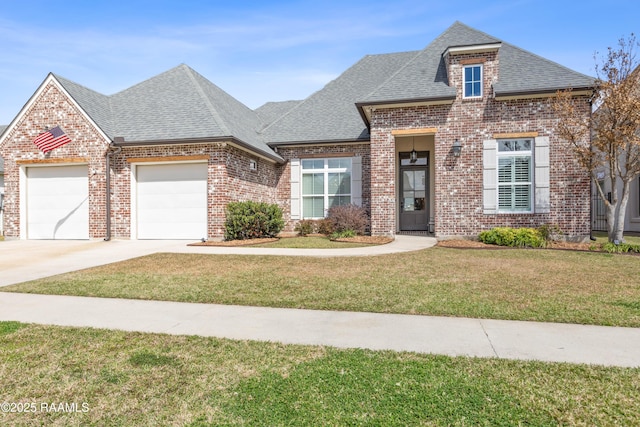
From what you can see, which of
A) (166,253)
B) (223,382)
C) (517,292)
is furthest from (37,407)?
(166,253)

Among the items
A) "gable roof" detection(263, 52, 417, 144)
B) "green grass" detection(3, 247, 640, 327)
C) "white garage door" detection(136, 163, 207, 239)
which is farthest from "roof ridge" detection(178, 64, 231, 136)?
"green grass" detection(3, 247, 640, 327)

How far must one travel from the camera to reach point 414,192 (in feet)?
54.0

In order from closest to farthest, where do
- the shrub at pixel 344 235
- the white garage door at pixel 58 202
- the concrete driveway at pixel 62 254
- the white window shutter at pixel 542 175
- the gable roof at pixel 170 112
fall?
the concrete driveway at pixel 62 254 < the white window shutter at pixel 542 175 < the shrub at pixel 344 235 < the gable roof at pixel 170 112 < the white garage door at pixel 58 202

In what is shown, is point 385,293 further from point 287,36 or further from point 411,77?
point 411,77

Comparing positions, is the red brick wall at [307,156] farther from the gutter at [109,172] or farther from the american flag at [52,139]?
the american flag at [52,139]

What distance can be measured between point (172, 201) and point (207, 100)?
14.2 ft

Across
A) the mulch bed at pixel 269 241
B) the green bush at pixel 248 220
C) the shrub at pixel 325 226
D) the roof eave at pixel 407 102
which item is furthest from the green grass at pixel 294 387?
the shrub at pixel 325 226

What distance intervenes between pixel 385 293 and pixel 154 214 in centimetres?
1118

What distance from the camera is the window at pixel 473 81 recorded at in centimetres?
1316

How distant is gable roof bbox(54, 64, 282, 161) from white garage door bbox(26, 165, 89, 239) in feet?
7.73

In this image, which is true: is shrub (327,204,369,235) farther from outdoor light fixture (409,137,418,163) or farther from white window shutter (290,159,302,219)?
outdoor light fixture (409,137,418,163)

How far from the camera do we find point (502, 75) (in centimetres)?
1327

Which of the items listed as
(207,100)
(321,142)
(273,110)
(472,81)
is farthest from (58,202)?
(472,81)

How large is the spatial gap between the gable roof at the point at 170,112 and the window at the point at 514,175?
28.3ft
